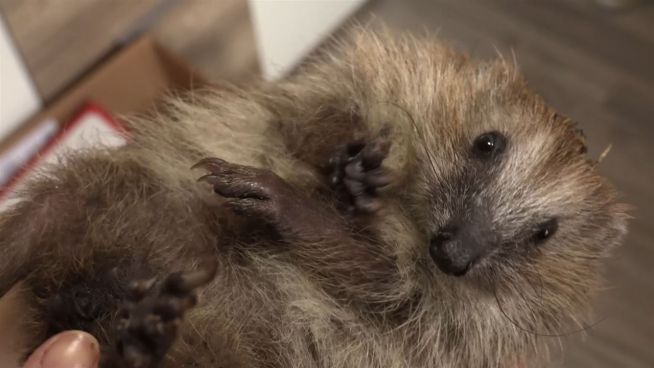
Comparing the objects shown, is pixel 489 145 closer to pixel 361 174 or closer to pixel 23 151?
pixel 361 174

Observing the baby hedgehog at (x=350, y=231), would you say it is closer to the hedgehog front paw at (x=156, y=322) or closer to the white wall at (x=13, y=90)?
the hedgehog front paw at (x=156, y=322)

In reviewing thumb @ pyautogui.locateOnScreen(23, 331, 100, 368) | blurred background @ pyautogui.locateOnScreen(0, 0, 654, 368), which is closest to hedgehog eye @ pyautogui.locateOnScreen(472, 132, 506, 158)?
blurred background @ pyautogui.locateOnScreen(0, 0, 654, 368)

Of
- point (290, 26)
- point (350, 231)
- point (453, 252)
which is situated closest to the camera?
point (453, 252)

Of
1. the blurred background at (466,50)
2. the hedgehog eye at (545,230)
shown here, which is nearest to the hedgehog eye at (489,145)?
the hedgehog eye at (545,230)

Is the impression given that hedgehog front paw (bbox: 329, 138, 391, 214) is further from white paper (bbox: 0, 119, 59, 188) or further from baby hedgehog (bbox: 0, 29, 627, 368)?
white paper (bbox: 0, 119, 59, 188)

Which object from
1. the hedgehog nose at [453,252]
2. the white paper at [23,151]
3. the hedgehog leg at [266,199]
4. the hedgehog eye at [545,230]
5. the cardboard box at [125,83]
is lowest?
the hedgehog eye at [545,230]

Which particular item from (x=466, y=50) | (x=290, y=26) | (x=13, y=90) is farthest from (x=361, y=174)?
(x=466, y=50)

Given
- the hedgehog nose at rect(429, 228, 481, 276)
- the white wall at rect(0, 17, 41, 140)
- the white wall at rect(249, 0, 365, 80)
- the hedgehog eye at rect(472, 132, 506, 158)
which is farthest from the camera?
the white wall at rect(249, 0, 365, 80)
